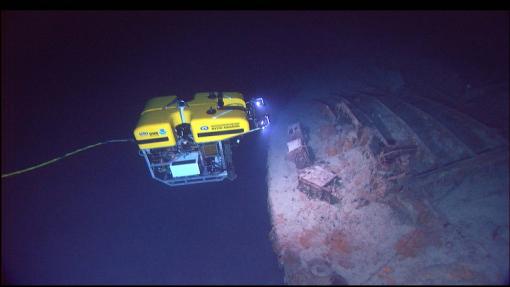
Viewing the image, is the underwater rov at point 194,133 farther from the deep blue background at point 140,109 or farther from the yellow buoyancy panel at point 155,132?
the deep blue background at point 140,109

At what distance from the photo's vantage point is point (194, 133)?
20.2ft

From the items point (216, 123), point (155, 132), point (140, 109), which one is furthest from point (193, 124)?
point (140, 109)

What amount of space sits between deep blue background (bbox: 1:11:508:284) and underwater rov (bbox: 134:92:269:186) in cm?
Result: 51

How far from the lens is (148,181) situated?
24.7ft

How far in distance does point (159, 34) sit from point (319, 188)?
45.3 ft

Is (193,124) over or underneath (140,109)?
underneath

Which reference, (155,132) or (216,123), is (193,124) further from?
(155,132)

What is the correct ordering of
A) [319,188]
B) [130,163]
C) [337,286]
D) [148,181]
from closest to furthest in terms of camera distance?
[337,286]
[319,188]
[148,181]
[130,163]

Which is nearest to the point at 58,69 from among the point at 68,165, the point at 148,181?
the point at 68,165

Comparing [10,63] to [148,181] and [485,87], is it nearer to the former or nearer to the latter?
[148,181]

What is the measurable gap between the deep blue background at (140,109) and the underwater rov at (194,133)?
51cm

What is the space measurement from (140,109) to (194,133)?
5.40 metres

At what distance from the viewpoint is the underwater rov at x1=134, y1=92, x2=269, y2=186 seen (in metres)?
6.09

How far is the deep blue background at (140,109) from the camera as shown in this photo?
587 cm
